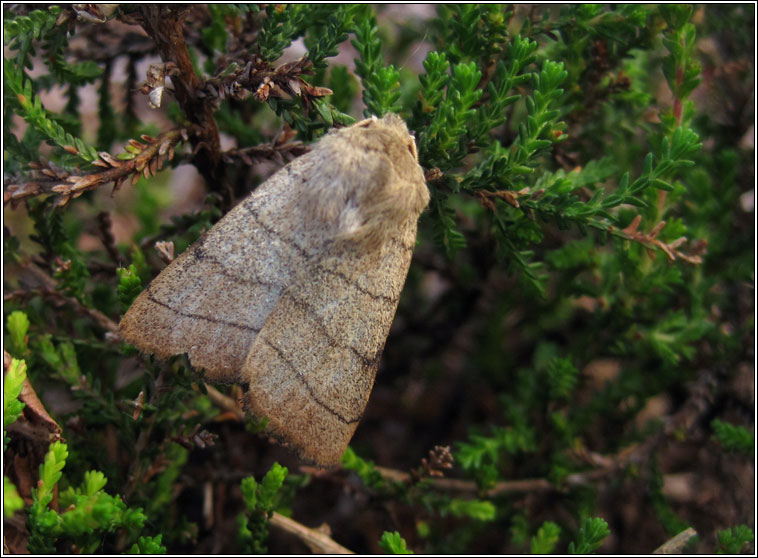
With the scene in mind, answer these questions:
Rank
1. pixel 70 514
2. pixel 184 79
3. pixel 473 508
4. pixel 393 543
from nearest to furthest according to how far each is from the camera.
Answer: pixel 70 514
pixel 393 543
pixel 184 79
pixel 473 508

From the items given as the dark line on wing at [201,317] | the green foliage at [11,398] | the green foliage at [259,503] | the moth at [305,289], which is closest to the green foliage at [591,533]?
the moth at [305,289]

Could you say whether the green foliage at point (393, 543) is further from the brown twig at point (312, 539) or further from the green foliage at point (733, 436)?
the green foliage at point (733, 436)

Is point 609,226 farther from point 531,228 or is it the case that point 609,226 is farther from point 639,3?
point 639,3

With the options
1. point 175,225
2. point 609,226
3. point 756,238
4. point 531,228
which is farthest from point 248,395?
point 756,238

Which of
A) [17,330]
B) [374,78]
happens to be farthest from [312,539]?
[374,78]

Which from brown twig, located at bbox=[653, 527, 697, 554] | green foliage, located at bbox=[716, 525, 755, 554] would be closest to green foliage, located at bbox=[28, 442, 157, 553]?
brown twig, located at bbox=[653, 527, 697, 554]

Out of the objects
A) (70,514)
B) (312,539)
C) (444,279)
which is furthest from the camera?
(444,279)

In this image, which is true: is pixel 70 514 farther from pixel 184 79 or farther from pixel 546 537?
pixel 546 537
